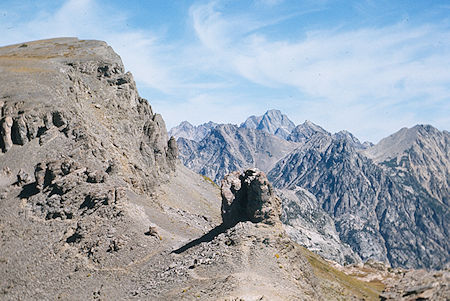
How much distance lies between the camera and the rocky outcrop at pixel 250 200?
141 feet

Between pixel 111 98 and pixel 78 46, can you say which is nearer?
pixel 111 98

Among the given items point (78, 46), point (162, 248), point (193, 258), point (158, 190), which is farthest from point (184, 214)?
point (78, 46)

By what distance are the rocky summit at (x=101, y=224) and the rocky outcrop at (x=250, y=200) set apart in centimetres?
14

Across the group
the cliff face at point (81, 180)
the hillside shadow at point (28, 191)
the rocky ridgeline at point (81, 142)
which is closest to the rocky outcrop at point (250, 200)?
the cliff face at point (81, 180)

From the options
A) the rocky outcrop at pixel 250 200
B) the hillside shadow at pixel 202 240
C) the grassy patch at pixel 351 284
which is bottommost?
the grassy patch at pixel 351 284

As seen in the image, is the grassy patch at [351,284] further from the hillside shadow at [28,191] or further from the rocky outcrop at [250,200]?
the hillside shadow at [28,191]

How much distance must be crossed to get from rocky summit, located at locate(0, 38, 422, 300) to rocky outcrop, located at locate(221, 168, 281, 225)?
14 cm

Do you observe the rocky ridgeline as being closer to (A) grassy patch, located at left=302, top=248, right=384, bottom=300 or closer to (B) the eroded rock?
(B) the eroded rock

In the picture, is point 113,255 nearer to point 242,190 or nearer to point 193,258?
point 193,258

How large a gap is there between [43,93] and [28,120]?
1034 centimetres

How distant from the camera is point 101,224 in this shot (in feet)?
162

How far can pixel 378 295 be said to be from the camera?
7931 centimetres

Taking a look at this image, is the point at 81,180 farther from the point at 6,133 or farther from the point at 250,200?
the point at 250,200

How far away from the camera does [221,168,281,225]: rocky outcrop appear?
4312 centimetres
